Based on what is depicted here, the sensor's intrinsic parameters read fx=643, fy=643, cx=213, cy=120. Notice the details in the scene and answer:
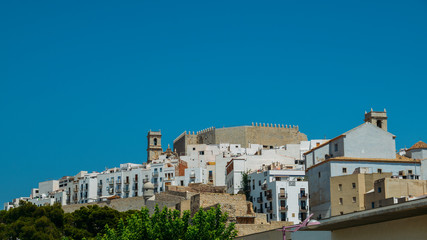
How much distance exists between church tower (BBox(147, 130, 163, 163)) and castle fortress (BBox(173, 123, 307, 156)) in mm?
4294

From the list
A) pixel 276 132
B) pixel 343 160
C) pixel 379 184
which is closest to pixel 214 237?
pixel 379 184

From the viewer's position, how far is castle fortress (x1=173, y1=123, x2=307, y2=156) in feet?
371

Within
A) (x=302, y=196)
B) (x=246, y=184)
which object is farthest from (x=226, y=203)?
(x=246, y=184)

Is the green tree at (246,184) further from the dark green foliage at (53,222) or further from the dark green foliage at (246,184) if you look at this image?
the dark green foliage at (53,222)

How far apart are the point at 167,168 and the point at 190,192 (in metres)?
36.7

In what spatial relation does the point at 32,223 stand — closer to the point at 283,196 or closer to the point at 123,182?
the point at 283,196

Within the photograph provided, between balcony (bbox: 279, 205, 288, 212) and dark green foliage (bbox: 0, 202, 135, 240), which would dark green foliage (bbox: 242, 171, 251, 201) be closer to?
balcony (bbox: 279, 205, 288, 212)

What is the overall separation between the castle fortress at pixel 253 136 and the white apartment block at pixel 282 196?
134 ft

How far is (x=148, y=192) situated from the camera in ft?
226

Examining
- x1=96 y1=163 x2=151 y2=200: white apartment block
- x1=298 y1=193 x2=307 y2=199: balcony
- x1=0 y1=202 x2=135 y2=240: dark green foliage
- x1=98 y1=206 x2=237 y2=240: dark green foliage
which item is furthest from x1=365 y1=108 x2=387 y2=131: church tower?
x1=98 y1=206 x2=237 y2=240: dark green foliage

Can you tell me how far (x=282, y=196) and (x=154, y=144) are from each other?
5693cm

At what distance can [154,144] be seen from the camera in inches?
4724

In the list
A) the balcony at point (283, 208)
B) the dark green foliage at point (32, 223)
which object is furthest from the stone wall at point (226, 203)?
the balcony at point (283, 208)

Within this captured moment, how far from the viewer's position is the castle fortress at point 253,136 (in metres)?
113
